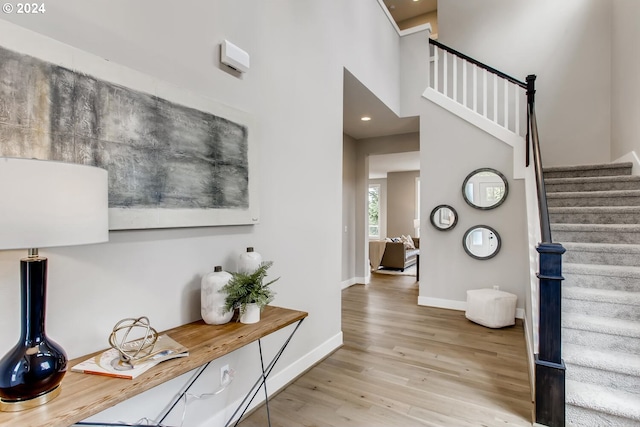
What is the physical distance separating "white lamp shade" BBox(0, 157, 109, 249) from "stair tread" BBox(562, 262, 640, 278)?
123 inches

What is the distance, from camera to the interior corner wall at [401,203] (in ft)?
35.1

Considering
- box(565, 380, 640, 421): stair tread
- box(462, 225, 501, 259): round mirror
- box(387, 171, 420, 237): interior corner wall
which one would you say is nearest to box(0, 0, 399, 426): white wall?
box(565, 380, 640, 421): stair tread

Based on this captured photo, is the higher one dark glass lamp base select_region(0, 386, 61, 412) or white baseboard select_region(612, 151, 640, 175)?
white baseboard select_region(612, 151, 640, 175)

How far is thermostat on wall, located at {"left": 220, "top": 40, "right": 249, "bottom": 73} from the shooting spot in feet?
6.09

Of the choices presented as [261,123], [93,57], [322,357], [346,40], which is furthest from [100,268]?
[346,40]

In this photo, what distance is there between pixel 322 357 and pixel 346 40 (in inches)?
118

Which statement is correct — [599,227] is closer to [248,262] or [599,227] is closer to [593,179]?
[593,179]

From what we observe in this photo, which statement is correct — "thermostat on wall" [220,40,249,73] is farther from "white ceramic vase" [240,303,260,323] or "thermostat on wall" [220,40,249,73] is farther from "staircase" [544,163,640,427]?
"staircase" [544,163,640,427]

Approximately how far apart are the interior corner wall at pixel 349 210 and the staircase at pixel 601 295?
10.1 feet

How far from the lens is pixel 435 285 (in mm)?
4598

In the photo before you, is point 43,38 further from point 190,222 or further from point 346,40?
point 346,40

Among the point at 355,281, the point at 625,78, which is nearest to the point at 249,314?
the point at 355,281

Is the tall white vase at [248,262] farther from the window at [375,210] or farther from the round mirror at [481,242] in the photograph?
the window at [375,210]

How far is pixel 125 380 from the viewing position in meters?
1.09
